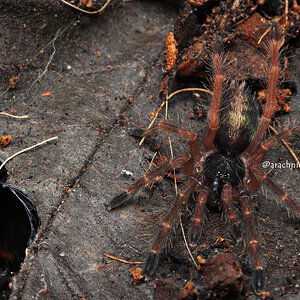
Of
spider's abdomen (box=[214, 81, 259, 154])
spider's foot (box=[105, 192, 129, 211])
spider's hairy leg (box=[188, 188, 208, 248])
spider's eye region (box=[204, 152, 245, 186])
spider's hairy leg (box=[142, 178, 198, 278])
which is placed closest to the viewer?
spider's hairy leg (box=[142, 178, 198, 278])

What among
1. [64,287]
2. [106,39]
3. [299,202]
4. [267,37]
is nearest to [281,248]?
[299,202]

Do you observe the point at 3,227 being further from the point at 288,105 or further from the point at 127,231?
the point at 288,105

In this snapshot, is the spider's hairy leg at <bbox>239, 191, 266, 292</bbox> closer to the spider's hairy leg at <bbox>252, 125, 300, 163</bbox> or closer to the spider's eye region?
the spider's eye region

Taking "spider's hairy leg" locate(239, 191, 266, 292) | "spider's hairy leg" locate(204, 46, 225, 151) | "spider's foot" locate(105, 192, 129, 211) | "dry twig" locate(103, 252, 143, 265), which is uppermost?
"spider's hairy leg" locate(204, 46, 225, 151)

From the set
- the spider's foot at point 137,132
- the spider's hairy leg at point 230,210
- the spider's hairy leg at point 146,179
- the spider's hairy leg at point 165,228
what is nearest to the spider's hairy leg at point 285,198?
the spider's hairy leg at point 230,210

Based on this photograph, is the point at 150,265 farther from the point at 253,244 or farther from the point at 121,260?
the point at 253,244

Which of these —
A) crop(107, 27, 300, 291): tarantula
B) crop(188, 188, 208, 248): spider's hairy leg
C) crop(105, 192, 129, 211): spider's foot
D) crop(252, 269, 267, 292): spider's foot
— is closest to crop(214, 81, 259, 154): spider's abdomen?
crop(107, 27, 300, 291): tarantula
